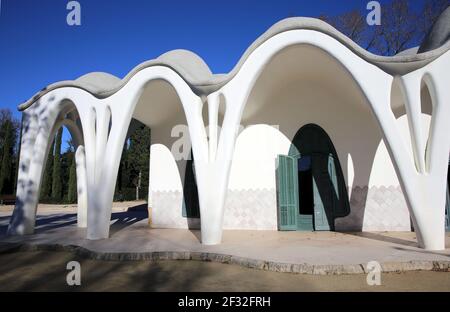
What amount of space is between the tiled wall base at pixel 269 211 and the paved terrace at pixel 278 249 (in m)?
0.50

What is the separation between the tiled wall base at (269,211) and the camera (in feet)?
24.7

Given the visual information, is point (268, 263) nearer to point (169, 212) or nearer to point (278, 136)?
point (278, 136)

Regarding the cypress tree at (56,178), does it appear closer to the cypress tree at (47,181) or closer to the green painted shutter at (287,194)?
the cypress tree at (47,181)

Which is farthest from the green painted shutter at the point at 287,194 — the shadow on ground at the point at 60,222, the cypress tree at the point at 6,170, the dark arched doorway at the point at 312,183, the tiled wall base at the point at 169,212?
the cypress tree at the point at 6,170

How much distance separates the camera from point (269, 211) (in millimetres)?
8273

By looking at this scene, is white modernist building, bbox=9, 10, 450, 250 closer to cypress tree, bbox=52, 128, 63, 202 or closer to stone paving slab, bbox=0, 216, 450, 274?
stone paving slab, bbox=0, 216, 450, 274

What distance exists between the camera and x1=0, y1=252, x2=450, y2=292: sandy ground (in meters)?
3.74

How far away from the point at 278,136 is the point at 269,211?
7.21ft

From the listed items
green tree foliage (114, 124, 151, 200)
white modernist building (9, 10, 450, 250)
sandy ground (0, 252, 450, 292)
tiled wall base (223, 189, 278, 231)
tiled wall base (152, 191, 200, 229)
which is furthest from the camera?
green tree foliage (114, 124, 151, 200)

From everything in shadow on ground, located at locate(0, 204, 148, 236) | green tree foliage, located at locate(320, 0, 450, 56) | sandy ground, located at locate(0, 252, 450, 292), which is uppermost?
green tree foliage, located at locate(320, 0, 450, 56)

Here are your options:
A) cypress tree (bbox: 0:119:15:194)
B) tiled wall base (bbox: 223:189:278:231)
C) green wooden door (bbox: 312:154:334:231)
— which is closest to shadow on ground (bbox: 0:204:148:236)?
tiled wall base (bbox: 223:189:278:231)

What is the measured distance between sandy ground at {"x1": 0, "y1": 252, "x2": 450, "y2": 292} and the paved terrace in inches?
6.4

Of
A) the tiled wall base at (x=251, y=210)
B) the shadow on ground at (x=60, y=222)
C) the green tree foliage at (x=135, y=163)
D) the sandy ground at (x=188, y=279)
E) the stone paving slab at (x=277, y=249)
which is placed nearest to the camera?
the sandy ground at (x=188, y=279)
